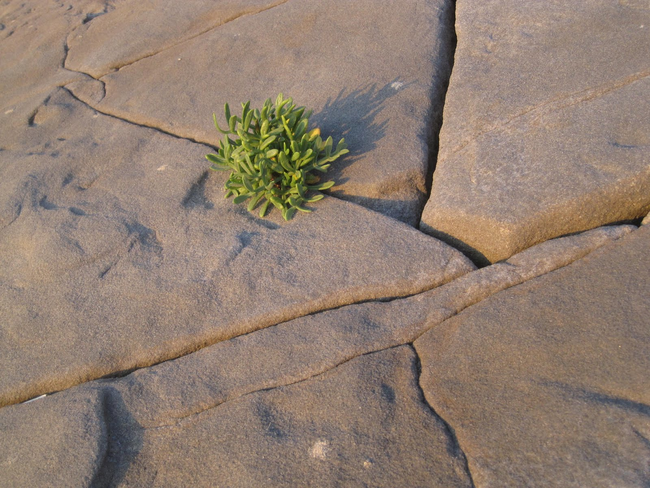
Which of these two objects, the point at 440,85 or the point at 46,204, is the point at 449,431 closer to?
the point at 440,85

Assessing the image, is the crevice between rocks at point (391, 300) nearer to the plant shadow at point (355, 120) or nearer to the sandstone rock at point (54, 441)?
the sandstone rock at point (54, 441)

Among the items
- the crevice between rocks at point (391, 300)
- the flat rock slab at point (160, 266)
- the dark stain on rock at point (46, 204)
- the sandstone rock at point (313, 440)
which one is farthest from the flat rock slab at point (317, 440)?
the dark stain on rock at point (46, 204)

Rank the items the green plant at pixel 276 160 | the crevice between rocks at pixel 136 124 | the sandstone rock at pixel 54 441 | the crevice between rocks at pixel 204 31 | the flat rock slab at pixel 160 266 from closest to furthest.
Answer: the sandstone rock at pixel 54 441 → the flat rock slab at pixel 160 266 → the green plant at pixel 276 160 → the crevice between rocks at pixel 136 124 → the crevice between rocks at pixel 204 31

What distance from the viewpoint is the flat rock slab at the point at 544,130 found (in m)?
2.21

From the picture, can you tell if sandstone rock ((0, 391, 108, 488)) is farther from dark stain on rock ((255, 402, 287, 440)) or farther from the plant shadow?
the plant shadow

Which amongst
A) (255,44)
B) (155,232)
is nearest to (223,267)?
(155,232)

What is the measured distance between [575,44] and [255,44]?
7.13 ft

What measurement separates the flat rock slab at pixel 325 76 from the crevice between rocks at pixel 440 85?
0.03 ft

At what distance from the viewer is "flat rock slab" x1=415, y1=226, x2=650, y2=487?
1436mm

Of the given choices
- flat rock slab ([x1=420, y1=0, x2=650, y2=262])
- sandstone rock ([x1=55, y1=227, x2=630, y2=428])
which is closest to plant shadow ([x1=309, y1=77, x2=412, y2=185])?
flat rock slab ([x1=420, y1=0, x2=650, y2=262])

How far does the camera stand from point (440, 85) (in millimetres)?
3141

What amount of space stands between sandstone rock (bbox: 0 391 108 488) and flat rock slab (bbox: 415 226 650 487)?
115cm

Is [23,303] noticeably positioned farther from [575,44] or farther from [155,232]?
[575,44]

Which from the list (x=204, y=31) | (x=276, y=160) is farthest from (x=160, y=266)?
(x=204, y=31)
